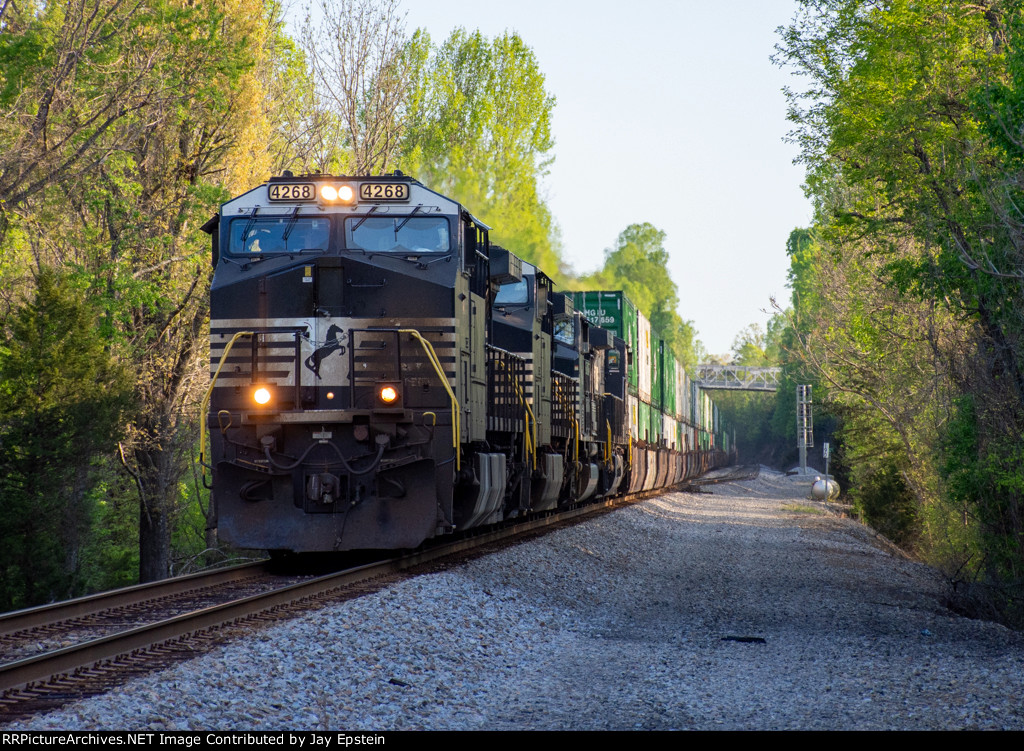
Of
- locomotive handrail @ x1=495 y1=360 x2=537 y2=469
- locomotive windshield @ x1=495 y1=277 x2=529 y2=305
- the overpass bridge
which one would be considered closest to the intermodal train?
locomotive handrail @ x1=495 y1=360 x2=537 y2=469

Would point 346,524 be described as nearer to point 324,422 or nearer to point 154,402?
point 324,422

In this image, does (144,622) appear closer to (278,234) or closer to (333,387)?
(333,387)

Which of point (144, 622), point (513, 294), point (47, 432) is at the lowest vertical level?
point (144, 622)

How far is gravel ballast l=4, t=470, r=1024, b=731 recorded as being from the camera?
587cm

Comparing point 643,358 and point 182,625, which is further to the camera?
point 643,358

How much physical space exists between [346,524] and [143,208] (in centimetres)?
1176

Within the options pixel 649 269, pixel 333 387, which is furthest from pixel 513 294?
pixel 649 269

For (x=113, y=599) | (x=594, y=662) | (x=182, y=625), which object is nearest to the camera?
(x=182, y=625)

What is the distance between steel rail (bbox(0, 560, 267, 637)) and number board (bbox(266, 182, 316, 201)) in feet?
12.8

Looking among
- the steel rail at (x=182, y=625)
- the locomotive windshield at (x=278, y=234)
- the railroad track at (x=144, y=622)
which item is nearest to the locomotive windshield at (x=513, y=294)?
the steel rail at (x=182, y=625)

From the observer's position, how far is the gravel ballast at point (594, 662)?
19.3 feet

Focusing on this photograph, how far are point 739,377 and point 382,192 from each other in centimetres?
11597

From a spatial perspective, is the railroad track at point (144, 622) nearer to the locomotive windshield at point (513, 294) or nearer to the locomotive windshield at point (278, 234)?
the locomotive windshield at point (278, 234)

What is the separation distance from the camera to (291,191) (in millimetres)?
10977
